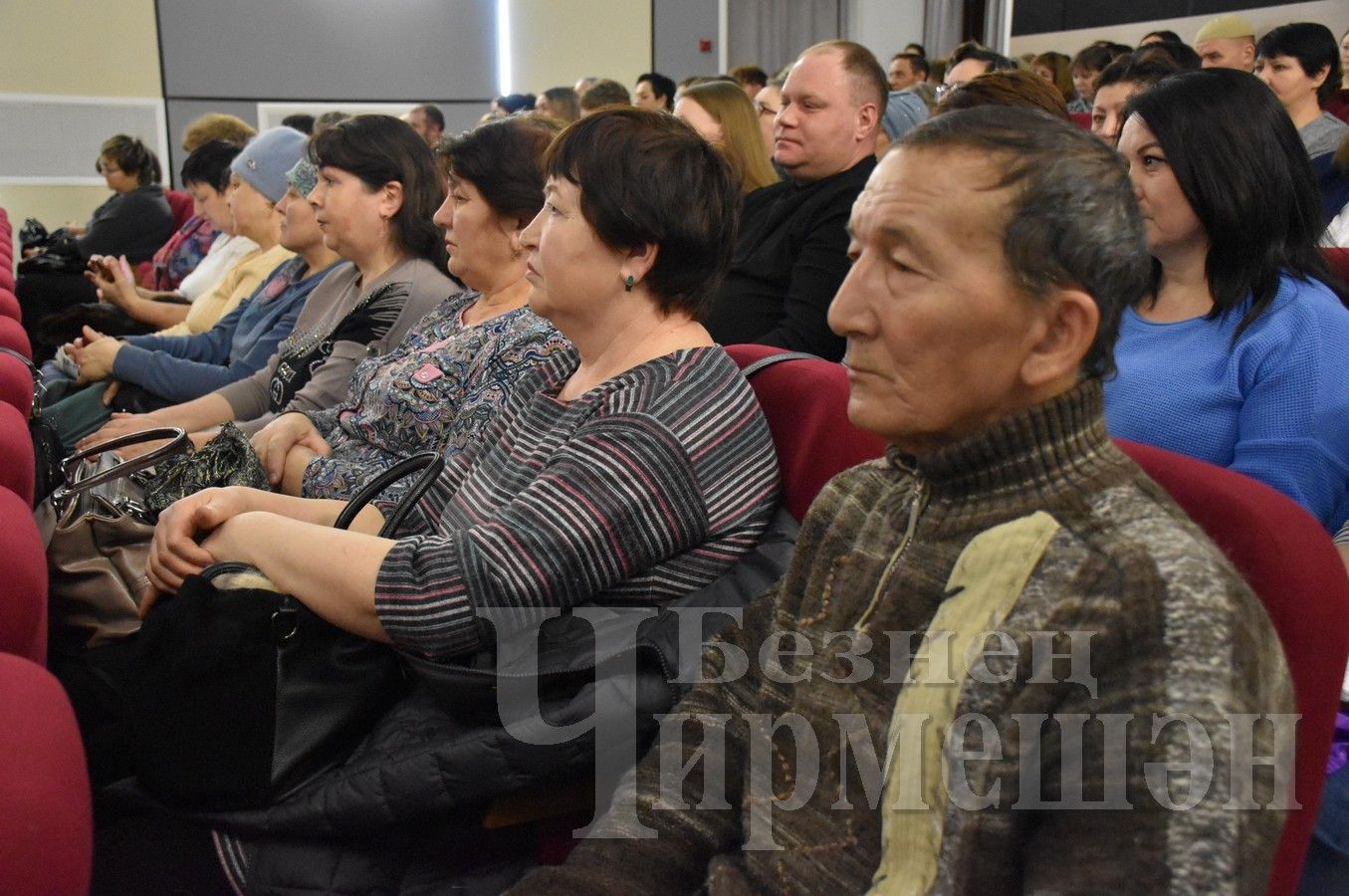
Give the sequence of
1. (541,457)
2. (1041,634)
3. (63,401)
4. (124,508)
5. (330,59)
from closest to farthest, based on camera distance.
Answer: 1. (1041,634)
2. (541,457)
3. (124,508)
4. (63,401)
5. (330,59)

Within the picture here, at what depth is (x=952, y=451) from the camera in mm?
904

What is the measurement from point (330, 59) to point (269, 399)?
278 inches

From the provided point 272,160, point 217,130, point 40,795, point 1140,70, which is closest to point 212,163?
point 272,160

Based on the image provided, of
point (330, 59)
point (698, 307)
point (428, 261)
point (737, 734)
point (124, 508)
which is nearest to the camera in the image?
point (737, 734)

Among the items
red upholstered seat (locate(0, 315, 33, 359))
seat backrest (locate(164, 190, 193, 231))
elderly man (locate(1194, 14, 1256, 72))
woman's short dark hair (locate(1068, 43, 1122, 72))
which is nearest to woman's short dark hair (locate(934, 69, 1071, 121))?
red upholstered seat (locate(0, 315, 33, 359))

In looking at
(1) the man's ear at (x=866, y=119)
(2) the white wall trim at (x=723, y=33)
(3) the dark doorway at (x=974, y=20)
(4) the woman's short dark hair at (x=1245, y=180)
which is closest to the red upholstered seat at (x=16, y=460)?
(4) the woman's short dark hair at (x=1245, y=180)

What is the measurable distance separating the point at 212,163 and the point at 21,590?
147 inches

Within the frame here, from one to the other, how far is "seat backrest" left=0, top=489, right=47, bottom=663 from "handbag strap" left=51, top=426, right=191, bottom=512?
59 centimetres

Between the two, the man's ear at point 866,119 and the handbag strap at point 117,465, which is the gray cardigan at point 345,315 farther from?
the man's ear at point 866,119

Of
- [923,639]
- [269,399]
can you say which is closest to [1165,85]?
[923,639]

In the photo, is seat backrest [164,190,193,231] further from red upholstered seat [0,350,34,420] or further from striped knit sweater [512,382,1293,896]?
striped knit sweater [512,382,1293,896]

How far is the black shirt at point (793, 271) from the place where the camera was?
8.23ft

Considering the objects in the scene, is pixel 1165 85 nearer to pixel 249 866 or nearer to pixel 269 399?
pixel 249 866

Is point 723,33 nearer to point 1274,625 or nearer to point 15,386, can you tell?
point 15,386
